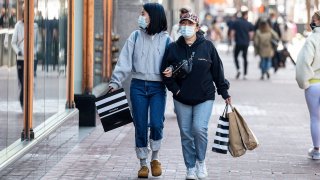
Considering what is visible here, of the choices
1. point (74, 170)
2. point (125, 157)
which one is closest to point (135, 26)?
point (125, 157)

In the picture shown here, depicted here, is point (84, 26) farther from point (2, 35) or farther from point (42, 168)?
point (2, 35)

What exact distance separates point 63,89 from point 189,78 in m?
2.81

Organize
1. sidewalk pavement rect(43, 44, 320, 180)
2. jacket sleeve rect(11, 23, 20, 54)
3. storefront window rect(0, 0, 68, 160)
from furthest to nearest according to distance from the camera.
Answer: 1. sidewalk pavement rect(43, 44, 320, 180)
2. jacket sleeve rect(11, 23, 20, 54)
3. storefront window rect(0, 0, 68, 160)

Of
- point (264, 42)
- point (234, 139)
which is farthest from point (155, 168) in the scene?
point (264, 42)

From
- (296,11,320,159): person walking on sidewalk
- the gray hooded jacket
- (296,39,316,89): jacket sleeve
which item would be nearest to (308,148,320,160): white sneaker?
(296,11,320,159): person walking on sidewalk

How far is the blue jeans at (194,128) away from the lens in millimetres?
9641

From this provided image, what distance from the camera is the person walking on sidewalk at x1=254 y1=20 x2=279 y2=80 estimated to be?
1080 inches

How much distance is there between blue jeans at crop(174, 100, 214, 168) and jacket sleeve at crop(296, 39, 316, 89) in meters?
1.97

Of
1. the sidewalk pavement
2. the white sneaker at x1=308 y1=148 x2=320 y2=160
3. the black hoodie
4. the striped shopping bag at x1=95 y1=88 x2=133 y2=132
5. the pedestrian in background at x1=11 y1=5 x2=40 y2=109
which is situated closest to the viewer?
the pedestrian in background at x1=11 y1=5 x2=40 y2=109

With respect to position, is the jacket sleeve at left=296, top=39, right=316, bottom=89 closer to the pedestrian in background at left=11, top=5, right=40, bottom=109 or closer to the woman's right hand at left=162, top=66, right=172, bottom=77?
the woman's right hand at left=162, top=66, right=172, bottom=77

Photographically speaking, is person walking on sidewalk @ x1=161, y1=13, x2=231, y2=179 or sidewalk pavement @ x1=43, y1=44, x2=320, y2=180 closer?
person walking on sidewalk @ x1=161, y1=13, x2=231, y2=179

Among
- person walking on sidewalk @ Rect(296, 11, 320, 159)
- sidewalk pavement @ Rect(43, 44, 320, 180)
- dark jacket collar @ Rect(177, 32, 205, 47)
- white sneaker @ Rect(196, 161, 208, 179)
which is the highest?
dark jacket collar @ Rect(177, 32, 205, 47)

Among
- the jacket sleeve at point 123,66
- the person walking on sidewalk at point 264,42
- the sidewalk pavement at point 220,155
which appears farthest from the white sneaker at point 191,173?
the person walking on sidewalk at point 264,42

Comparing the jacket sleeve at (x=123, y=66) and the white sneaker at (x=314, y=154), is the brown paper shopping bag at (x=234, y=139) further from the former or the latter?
the white sneaker at (x=314, y=154)
